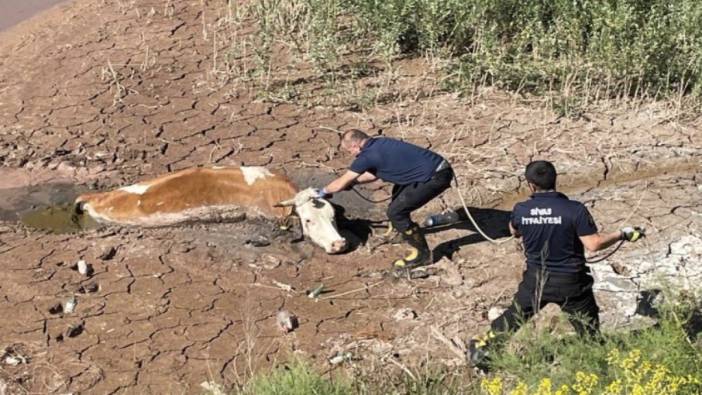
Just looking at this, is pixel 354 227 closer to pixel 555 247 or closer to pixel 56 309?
pixel 56 309

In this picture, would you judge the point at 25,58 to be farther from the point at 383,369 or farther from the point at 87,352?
the point at 383,369

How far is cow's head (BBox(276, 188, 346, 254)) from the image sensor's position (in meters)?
8.29

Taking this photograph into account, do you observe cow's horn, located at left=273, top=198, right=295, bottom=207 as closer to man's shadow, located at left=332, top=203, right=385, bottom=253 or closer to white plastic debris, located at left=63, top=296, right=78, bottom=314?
man's shadow, located at left=332, top=203, right=385, bottom=253

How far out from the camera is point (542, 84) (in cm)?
1062

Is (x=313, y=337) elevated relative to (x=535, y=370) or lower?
lower

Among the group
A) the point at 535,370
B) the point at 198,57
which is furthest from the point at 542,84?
the point at 535,370

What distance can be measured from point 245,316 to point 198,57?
16.3ft

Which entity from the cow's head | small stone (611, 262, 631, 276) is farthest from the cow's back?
small stone (611, 262, 631, 276)

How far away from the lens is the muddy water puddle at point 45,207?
888 centimetres

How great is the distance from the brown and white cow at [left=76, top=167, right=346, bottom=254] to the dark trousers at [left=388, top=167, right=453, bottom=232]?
103 centimetres

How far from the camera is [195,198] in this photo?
8930 mm

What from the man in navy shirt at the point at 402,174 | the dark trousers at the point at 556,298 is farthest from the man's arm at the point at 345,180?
the dark trousers at the point at 556,298

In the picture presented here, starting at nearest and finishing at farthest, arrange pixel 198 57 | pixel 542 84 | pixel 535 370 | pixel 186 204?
pixel 535 370 → pixel 186 204 → pixel 542 84 → pixel 198 57

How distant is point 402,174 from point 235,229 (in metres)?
1.67
